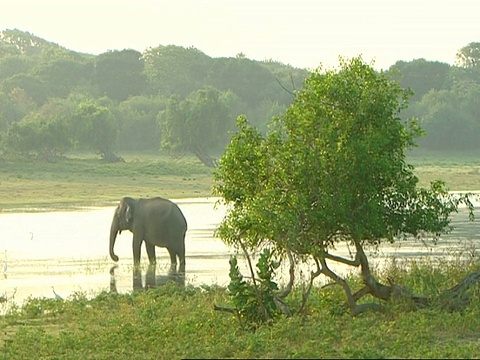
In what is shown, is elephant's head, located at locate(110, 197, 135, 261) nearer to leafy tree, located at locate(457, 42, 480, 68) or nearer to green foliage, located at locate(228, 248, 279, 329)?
green foliage, located at locate(228, 248, 279, 329)

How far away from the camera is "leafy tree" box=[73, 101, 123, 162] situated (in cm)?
7306

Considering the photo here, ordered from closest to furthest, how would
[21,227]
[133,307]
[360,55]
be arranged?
[360,55] < [133,307] < [21,227]

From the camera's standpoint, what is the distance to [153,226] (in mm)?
27406

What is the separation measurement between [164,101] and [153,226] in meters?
78.6

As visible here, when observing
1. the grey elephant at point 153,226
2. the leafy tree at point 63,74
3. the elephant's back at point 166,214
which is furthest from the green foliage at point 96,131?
the leafy tree at point 63,74

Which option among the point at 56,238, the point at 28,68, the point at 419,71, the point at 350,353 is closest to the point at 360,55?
the point at 350,353

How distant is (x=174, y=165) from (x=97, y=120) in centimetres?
975

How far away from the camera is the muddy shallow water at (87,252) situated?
77.7 ft

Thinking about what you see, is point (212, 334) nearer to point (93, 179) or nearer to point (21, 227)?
point (21, 227)

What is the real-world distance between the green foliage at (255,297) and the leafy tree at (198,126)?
61.2m

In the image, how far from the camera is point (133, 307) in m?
18.8

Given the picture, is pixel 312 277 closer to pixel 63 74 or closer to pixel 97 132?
pixel 97 132

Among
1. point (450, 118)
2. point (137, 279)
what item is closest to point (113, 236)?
point (137, 279)

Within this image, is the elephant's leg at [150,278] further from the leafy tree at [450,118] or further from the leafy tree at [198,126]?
the leafy tree at [450,118]
